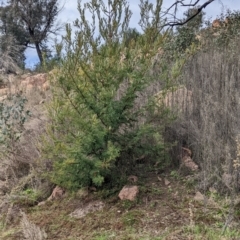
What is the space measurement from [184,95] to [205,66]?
32.0 inches

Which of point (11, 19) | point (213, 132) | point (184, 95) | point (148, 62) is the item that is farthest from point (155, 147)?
point (11, 19)

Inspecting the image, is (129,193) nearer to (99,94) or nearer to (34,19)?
(99,94)

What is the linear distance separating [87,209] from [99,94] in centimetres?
139

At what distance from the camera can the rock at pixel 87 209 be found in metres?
4.73

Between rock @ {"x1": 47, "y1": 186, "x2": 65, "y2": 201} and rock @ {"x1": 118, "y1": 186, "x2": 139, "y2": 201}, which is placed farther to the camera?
rock @ {"x1": 47, "y1": 186, "x2": 65, "y2": 201}

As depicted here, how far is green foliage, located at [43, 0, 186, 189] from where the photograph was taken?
469 centimetres

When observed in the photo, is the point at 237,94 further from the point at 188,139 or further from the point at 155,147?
the point at 155,147

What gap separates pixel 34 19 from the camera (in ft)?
88.9

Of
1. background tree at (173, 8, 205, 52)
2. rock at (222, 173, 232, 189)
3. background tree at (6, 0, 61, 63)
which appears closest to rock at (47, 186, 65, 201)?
rock at (222, 173, 232, 189)

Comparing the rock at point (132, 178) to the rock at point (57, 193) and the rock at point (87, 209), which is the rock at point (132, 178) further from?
the rock at point (57, 193)

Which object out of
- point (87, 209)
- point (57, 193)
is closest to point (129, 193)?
point (87, 209)

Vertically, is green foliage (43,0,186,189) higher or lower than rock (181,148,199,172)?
higher

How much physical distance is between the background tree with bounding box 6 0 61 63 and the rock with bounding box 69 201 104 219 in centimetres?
2262

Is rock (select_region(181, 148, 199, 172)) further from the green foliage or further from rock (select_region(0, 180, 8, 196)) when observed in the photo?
rock (select_region(0, 180, 8, 196))
